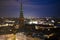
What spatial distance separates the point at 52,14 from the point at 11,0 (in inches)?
31.8

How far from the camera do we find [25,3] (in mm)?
1938

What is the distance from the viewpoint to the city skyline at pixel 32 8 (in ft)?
6.31

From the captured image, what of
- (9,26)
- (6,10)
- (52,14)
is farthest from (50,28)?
(6,10)

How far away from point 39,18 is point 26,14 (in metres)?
0.25

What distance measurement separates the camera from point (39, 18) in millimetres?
1914

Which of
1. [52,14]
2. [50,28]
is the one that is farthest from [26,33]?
[52,14]

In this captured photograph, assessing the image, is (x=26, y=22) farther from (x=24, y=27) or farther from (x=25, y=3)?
(x=25, y=3)

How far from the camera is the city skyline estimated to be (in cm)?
192

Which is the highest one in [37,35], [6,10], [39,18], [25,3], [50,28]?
[25,3]

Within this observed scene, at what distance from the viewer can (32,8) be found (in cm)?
195

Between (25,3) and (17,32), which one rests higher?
(25,3)

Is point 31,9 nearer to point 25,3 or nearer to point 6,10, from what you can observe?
point 25,3

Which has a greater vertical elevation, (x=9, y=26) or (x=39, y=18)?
(x=39, y=18)

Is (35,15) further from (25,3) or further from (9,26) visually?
(9,26)
